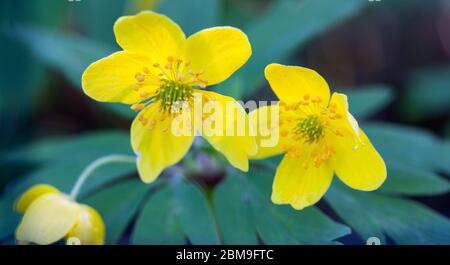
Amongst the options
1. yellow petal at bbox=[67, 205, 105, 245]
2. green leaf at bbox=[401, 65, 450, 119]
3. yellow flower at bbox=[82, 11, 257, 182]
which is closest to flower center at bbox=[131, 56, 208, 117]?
yellow flower at bbox=[82, 11, 257, 182]

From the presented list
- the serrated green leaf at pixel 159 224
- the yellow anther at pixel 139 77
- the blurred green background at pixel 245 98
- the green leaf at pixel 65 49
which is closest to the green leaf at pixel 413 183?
the blurred green background at pixel 245 98

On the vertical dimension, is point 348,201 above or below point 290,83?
below

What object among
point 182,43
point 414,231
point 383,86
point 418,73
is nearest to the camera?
point 182,43

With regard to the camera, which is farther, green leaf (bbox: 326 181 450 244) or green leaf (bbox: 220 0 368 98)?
green leaf (bbox: 220 0 368 98)

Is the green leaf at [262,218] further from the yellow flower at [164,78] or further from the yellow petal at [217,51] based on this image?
the yellow petal at [217,51]

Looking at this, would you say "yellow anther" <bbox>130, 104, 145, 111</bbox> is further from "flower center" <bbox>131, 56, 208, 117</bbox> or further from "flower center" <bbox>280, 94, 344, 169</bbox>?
"flower center" <bbox>280, 94, 344, 169</bbox>

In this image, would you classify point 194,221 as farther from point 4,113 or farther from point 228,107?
point 4,113

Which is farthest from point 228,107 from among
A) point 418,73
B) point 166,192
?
point 418,73
